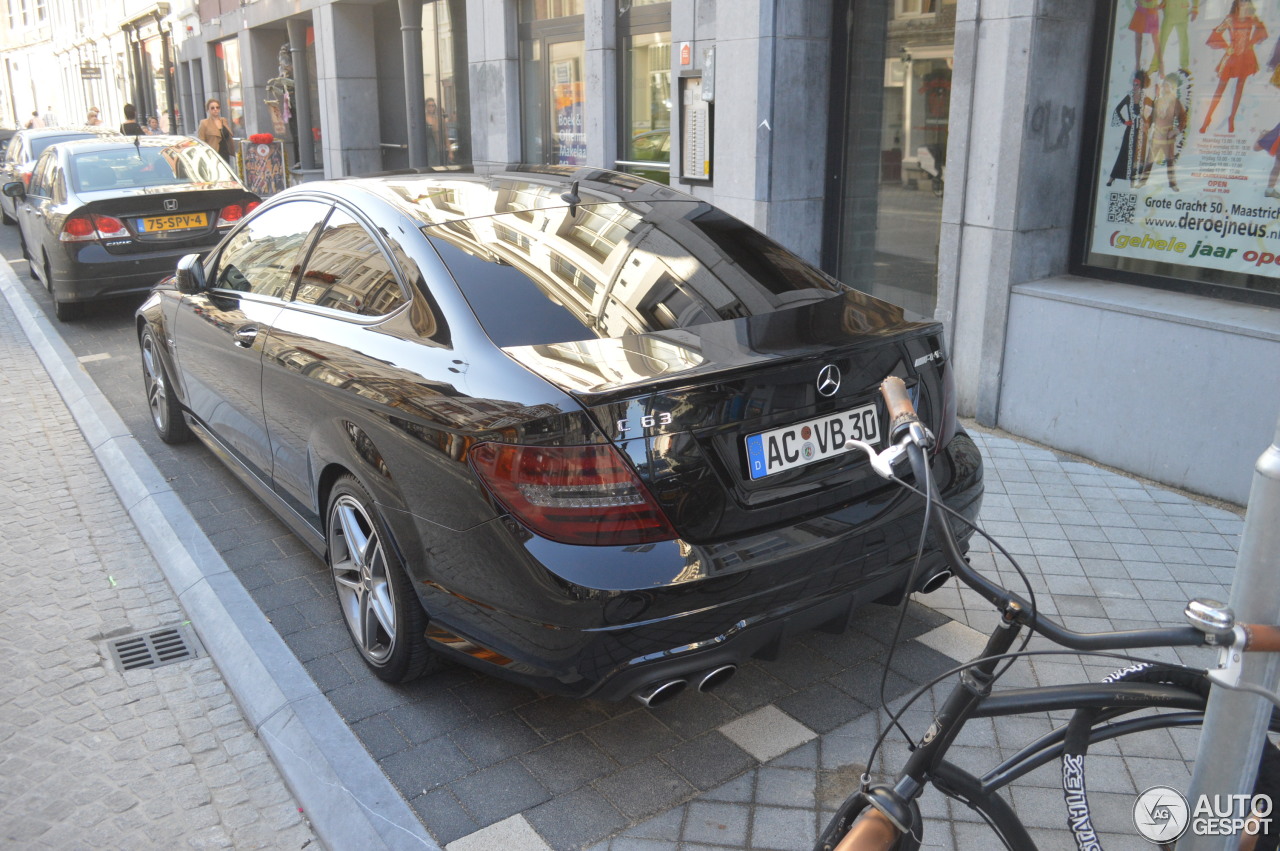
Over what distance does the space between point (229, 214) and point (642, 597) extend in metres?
8.46

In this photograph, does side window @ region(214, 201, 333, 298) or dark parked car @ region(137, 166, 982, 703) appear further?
side window @ region(214, 201, 333, 298)

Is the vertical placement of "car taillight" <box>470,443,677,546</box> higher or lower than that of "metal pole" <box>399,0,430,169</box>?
lower

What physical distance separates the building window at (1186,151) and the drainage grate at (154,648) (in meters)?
5.19

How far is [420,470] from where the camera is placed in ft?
10.4

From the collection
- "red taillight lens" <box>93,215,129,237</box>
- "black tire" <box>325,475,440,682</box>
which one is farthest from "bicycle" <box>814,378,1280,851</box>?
"red taillight lens" <box>93,215,129,237</box>

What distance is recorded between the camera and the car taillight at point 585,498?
279 cm

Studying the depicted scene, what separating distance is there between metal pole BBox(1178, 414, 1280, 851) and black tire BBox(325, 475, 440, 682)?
2.31 meters

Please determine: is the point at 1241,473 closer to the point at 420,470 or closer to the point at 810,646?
the point at 810,646

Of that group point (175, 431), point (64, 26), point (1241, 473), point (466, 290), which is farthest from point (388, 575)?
point (64, 26)

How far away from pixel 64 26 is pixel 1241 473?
50.4 m

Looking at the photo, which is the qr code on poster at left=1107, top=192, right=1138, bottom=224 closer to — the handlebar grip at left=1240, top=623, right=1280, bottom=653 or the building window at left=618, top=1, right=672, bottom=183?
the building window at left=618, top=1, right=672, bottom=183

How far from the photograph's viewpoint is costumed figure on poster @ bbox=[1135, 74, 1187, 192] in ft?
19.3

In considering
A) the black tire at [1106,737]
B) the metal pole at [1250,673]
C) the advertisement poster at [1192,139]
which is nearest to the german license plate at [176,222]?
the advertisement poster at [1192,139]

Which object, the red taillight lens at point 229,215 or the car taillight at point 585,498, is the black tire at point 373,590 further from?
the red taillight lens at point 229,215
